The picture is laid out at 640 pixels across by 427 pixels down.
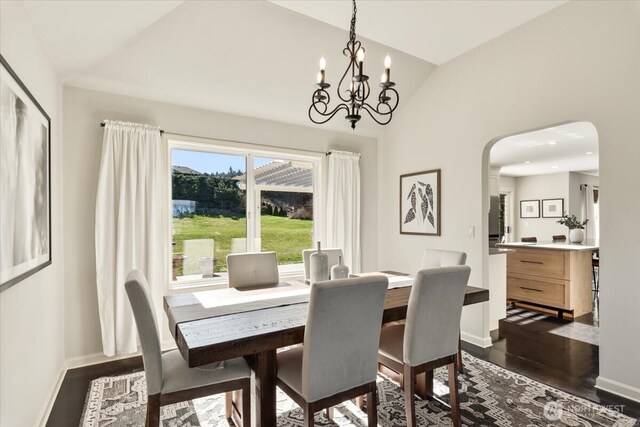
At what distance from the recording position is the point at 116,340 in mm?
3055

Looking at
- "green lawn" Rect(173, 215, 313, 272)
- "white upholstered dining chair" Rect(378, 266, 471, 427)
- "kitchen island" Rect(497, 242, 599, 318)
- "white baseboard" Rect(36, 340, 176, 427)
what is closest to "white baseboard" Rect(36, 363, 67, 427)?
"white baseboard" Rect(36, 340, 176, 427)

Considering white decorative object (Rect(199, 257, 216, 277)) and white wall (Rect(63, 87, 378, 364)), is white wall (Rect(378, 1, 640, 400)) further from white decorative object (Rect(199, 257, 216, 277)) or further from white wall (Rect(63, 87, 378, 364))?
white wall (Rect(63, 87, 378, 364))

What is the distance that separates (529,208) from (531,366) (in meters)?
7.36

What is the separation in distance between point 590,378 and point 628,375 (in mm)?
301

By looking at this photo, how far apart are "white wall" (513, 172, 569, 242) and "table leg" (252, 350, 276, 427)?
8817mm

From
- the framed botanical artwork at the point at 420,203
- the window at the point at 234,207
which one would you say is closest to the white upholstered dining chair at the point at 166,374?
the window at the point at 234,207

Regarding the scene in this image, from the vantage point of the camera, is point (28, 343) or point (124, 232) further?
point (124, 232)

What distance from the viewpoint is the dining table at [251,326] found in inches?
62.3

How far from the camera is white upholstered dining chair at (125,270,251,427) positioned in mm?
→ 1697

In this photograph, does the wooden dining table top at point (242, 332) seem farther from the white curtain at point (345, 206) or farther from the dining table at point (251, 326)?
Result: the white curtain at point (345, 206)

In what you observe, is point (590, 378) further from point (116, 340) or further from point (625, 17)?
point (116, 340)

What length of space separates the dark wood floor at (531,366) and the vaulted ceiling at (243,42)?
95.7 inches

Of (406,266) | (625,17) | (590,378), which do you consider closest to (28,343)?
(406,266)

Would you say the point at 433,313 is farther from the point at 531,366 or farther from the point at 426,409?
the point at 531,366
